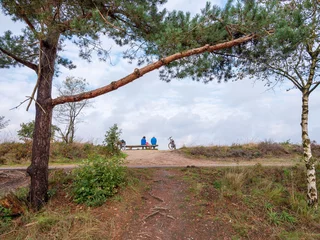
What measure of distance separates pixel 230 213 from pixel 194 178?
5.90 ft

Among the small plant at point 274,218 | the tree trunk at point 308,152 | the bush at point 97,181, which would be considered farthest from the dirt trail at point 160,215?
the tree trunk at point 308,152

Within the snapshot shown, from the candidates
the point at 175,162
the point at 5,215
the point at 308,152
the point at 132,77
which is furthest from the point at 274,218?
the point at 175,162

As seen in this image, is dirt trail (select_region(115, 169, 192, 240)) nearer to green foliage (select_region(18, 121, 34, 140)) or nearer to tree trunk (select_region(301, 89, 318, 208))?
tree trunk (select_region(301, 89, 318, 208))

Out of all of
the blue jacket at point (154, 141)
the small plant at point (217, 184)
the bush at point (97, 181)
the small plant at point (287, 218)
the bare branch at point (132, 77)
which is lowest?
the small plant at point (287, 218)

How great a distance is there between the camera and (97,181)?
5172mm

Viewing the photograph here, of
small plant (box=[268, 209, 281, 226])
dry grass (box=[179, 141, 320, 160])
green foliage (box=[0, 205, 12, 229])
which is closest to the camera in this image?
green foliage (box=[0, 205, 12, 229])

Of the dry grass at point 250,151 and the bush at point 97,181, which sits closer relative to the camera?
the bush at point 97,181

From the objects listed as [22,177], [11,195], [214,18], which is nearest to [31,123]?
[22,177]

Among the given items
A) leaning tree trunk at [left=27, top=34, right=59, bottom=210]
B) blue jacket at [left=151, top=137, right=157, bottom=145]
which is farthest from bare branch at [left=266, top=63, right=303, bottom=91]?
blue jacket at [left=151, top=137, right=157, bottom=145]

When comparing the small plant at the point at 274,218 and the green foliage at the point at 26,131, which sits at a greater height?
the green foliage at the point at 26,131

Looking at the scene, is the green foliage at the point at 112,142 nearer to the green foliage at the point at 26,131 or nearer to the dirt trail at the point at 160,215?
the dirt trail at the point at 160,215

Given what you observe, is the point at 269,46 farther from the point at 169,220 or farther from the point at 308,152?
the point at 169,220

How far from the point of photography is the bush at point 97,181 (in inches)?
196

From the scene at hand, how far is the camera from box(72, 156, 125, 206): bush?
196 inches
